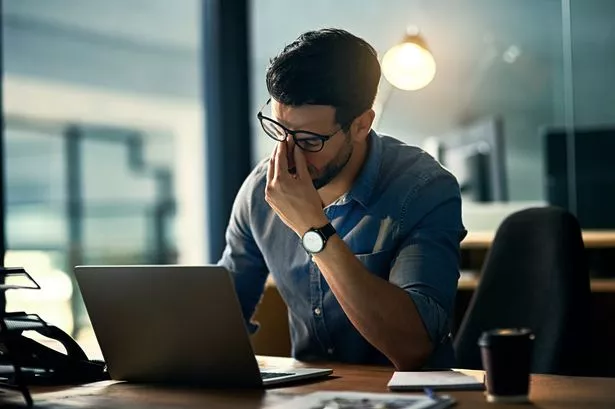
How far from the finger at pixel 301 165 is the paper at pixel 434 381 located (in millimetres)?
515

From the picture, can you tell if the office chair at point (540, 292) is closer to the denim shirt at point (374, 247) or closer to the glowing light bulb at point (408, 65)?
the denim shirt at point (374, 247)

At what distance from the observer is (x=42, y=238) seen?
16.6ft

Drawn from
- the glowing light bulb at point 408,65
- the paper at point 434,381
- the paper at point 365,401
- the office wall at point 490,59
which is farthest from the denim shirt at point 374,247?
the office wall at point 490,59

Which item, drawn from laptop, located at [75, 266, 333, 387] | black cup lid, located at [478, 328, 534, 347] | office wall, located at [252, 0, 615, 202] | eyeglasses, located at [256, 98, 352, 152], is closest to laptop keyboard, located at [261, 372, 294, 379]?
laptop, located at [75, 266, 333, 387]

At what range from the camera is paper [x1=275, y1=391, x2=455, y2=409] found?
1346 millimetres

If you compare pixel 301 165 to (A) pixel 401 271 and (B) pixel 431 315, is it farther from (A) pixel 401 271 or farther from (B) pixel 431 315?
(B) pixel 431 315

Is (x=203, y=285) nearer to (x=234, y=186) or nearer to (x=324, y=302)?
(x=324, y=302)

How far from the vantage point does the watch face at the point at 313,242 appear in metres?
1.87

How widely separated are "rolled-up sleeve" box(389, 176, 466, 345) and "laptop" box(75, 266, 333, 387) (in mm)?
249

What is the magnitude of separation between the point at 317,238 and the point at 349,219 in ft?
0.77

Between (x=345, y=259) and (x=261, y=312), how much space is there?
1.24 metres

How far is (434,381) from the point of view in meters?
1.52

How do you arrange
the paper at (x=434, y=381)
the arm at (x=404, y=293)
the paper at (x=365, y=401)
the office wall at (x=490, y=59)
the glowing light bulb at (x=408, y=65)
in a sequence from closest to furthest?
the paper at (x=365, y=401) → the paper at (x=434, y=381) → the arm at (x=404, y=293) → the glowing light bulb at (x=408, y=65) → the office wall at (x=490, y=59)

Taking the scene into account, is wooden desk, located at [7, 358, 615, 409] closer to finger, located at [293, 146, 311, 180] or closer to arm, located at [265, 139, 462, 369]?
arm, located at [265, 139, 462, 369]
